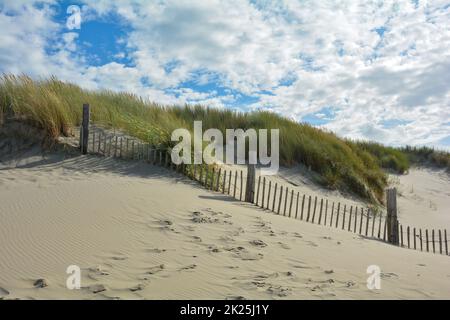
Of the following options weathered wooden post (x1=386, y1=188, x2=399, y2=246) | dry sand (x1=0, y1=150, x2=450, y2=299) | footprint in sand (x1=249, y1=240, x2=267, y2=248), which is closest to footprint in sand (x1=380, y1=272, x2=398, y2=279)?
dry sand (x1=0, y1=150, x2=450, y2=299)

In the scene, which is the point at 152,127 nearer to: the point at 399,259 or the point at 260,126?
the point at 260,126

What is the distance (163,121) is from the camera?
12828 millimetres

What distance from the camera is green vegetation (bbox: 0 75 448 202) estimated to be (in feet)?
37.1

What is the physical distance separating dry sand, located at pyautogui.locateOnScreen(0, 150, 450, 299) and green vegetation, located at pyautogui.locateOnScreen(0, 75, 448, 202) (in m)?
2.52

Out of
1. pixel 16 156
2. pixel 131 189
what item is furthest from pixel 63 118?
pixel 131 189

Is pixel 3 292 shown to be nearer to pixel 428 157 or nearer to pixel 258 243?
pixel 258 243

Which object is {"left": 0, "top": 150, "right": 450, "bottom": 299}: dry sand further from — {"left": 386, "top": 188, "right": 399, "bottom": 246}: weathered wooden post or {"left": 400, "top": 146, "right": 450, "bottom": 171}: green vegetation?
{"left": 400, "top": 146, "right": 450, "bottom": 171}: green vegetation

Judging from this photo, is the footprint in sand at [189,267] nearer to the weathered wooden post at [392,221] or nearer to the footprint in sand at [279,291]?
the footprint in sand at [279,291]

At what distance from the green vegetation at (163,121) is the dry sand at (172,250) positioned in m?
2.52

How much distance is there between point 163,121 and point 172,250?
7.59 m

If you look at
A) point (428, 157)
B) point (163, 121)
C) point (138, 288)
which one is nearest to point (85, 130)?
point (163, 121)
